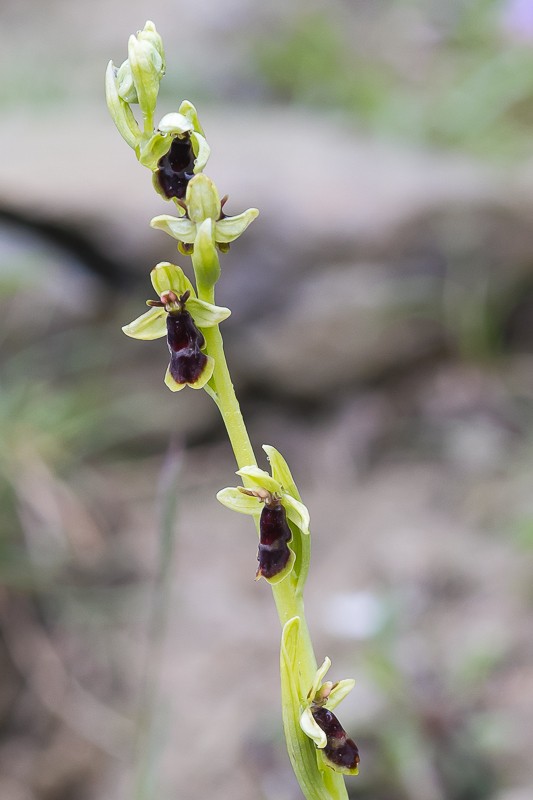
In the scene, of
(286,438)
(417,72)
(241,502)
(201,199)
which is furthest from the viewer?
(417,72)

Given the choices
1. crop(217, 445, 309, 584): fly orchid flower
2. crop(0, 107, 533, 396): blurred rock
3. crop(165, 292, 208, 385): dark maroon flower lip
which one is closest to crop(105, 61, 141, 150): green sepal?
crop(165, 292, 208, 385): dark maroon flower lip

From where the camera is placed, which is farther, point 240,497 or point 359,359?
point 359,359

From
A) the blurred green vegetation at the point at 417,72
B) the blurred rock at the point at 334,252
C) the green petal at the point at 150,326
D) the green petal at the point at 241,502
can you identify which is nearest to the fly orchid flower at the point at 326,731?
the green petal at the point at 241,502

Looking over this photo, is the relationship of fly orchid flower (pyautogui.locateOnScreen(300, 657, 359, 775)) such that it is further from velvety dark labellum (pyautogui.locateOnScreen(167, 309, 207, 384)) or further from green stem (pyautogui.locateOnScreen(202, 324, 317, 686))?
velvety dark labellum (pyautogui.locateOnScreen(167, 309, 207, 384))

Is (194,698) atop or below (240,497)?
below

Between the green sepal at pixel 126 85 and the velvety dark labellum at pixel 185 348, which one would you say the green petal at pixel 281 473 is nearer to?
the velvety dark labellum at pixel 185 348

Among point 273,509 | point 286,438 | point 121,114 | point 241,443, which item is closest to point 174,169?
point 121,114

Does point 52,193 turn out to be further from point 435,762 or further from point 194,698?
point 435,762

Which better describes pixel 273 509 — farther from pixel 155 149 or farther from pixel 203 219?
pixel 155 149

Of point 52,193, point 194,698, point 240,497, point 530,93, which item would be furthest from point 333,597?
point 530,93
